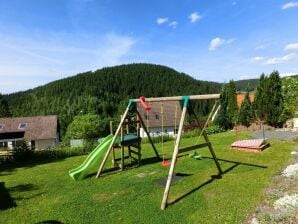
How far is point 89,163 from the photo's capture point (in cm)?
1193

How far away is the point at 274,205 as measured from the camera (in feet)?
24.5

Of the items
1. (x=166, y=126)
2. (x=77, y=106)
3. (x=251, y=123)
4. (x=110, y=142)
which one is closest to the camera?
(x=110, y=142)

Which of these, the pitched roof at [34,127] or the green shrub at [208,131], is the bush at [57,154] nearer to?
the green shrub at [208,131]

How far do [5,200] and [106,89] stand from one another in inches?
4347

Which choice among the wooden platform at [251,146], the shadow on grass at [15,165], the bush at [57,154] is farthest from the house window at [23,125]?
the wooden platform at [251,146]

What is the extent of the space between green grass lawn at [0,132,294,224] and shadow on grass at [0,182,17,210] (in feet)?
0.32

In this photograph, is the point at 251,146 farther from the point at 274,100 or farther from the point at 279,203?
the point at 274,100

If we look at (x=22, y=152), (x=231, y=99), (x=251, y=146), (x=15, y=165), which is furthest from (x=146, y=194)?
(x=231, y=99)

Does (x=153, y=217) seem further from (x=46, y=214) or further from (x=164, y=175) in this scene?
(x=164, y=175)

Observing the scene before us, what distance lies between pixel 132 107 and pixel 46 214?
614 cm

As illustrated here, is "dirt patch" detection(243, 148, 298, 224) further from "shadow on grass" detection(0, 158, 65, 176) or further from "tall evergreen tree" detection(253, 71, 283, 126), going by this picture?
"tall evergreen tree" detection(253, 71, 283, 126)

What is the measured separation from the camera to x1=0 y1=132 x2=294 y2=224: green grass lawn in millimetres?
7438

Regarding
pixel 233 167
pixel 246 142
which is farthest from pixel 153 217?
pixel 246 142

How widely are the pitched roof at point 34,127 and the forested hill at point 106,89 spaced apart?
142 ft
